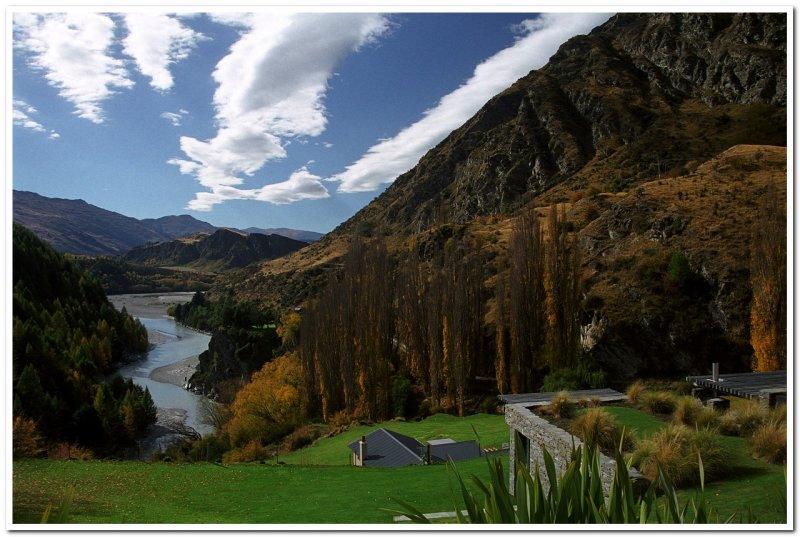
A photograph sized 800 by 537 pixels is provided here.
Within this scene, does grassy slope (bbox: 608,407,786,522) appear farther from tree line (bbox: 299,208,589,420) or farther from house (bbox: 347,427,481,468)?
tree line (bbox: 299,208,589,420)

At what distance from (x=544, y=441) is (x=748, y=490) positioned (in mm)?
1926

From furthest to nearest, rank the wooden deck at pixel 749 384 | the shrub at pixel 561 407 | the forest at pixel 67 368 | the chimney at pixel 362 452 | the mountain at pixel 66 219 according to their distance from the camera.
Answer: the chimney at pixel 362 452 → the forest at pixel 67 368 → the mountain at pixel 66 219 → the wooden deck at pixel 749 384 → the shrub at pixel 561 407

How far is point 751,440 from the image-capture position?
5.05m

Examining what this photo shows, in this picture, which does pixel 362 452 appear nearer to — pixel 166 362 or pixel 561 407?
pixel 561 407

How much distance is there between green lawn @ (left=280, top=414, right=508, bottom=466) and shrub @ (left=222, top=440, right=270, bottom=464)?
2.53 feet

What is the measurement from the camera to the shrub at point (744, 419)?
5.48m

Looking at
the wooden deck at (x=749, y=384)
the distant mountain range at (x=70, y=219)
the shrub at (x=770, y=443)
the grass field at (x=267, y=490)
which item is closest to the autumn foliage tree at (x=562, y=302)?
the grass field at (x=267, y=490)

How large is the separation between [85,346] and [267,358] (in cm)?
1049

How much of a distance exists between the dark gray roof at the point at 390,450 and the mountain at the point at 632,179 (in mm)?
7593

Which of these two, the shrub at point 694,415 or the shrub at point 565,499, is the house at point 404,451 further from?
the shrub at point 565,499

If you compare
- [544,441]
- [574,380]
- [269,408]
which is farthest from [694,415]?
[269,408]

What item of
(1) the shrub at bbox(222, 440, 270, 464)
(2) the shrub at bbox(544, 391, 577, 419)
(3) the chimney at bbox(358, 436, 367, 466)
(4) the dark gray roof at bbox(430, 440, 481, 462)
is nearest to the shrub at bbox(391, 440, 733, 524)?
(2) the shrub at bbox(544, 391, 577, 419)
